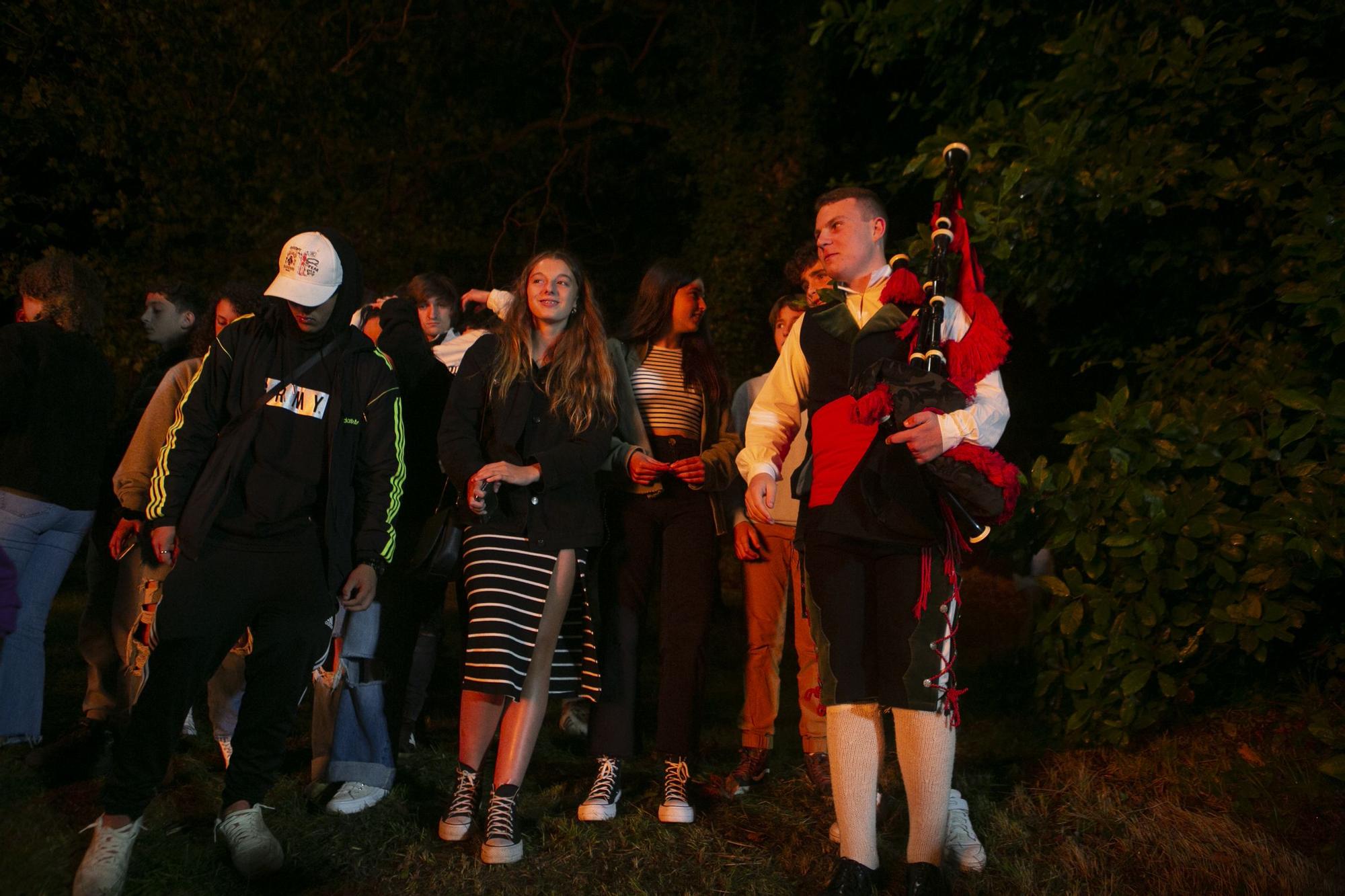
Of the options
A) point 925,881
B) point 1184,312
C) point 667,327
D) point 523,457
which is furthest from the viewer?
point 1184,312

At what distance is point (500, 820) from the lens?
12.1 ft

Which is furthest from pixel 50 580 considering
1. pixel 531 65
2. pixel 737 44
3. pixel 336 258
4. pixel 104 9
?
pixel 531 65

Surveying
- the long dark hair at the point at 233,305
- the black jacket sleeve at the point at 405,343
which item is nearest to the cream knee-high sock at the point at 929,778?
the black jacket sleeve at the point at 405,343

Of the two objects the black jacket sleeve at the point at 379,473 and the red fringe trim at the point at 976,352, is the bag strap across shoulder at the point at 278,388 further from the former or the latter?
the red fringe trim at the point at 976,352

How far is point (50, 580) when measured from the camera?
4539 millimetres

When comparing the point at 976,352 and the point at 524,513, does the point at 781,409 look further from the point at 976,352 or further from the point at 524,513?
the point at 524,513

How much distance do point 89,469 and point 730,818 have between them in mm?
2912

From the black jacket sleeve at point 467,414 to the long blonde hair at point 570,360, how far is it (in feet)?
0.17

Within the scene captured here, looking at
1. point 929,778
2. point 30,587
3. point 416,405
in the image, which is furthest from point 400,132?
point 929,778

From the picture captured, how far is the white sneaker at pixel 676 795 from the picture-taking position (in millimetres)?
4086

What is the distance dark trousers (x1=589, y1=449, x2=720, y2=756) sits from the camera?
4312 mm

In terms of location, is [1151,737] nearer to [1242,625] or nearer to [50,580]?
[1242,625]

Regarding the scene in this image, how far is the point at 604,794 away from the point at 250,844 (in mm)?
1255

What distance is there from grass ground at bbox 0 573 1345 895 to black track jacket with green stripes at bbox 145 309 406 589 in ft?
3.11
